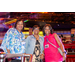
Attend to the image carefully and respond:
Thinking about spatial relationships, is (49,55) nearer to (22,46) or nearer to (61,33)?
(22,46)

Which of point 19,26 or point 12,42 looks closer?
point 12,42

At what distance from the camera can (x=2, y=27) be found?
4754 millimetres

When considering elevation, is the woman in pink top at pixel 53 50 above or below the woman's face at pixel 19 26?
below

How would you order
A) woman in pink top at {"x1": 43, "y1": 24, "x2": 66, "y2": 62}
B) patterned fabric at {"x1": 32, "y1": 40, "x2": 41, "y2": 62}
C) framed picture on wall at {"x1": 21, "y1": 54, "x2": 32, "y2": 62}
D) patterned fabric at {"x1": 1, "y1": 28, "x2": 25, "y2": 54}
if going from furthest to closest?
patterned fabric at {"x1": 32, "y1": 40, "x2": 41, "y2": 62}
woman in pink top at {"x1": 43, "y1": 24, "x2": 66, "y2": 62}
patterned fabric at {"x1": 1, "y1": 28, "x2": 25, "y2": 54}
framed picture on wall at {"x1": 21, "y1": 54, "x2": 32, "y2": 62}

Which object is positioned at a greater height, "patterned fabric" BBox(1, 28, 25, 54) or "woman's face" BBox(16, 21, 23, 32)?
"woman's face" BBox(16, 21, 23, 32)

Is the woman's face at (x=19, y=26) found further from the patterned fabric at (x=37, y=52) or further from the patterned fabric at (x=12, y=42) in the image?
the patterned fabric at (x=37, y=52)

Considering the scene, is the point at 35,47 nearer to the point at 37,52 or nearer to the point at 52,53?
the point at 37,52

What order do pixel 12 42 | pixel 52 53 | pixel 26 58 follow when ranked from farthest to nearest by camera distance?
pixel 52 53
pixel 12 42
pixel 26 58

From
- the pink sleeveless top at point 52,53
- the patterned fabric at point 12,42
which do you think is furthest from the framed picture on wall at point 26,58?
the pink sleeveless top at point 52,53

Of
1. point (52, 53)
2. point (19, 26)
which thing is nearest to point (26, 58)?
point (52, 53)

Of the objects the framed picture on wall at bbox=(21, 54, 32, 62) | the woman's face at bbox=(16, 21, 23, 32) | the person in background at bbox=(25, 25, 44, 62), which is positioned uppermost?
the woman's face at bbox=(16, 21, 23, 32)

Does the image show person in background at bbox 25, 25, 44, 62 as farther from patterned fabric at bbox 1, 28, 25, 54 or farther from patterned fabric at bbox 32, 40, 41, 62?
patterned fabric at bbox 1, 28, 25, 54

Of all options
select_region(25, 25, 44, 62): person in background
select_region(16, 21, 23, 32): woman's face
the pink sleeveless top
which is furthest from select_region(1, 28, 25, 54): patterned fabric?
the pink sleeveless top
